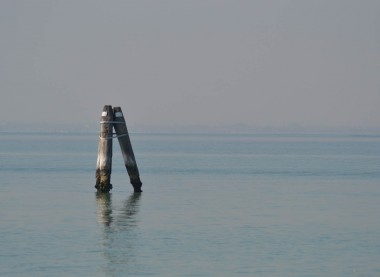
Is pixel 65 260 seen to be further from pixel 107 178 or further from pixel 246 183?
pixel 246 183

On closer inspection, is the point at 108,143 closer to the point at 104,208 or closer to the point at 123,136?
→ the point at 123,136

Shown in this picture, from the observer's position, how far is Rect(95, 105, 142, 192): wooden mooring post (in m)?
40.1

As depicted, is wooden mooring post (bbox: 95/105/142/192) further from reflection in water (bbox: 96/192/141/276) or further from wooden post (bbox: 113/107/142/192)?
reflection in water (bbox: 96/192/141/276)

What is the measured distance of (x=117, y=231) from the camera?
31.3 m

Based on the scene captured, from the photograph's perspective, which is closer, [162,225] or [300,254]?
[300,254]

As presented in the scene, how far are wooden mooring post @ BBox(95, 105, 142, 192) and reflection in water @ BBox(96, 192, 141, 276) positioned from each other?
0.93 m

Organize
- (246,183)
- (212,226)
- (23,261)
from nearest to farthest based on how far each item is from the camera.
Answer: (23,261), (212,226), (246,183)

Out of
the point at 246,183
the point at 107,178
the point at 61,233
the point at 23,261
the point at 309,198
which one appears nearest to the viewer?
the point at 23,261

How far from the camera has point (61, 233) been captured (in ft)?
101

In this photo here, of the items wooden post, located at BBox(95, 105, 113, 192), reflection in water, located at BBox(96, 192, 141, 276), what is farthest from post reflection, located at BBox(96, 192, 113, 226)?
wooden post, located at BBox(95, 105, 113, 192)

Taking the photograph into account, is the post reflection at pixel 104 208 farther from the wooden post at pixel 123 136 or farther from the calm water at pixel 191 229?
the wooden post at pixel 123 136

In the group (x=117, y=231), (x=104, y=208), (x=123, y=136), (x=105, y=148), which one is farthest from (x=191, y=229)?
(x=123, y=136)

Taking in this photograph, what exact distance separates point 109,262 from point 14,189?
24.0m

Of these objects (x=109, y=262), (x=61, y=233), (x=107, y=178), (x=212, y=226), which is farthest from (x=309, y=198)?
(x=109, y=262)
